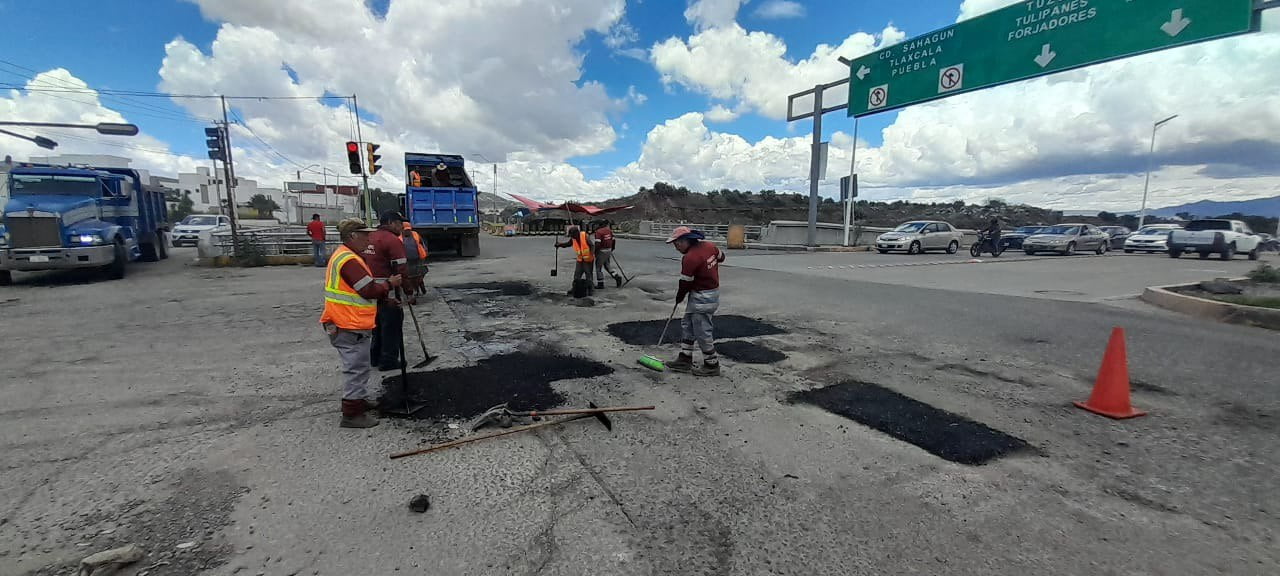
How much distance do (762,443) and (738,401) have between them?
83 centimetres

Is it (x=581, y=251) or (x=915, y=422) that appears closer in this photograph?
(x=915, y=422)

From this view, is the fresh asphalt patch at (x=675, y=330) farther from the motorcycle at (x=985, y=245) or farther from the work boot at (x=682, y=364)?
the motorcycle at (x=985, y=245)

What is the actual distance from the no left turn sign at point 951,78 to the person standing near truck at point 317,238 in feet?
62.1

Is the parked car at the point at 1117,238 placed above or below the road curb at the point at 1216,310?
above

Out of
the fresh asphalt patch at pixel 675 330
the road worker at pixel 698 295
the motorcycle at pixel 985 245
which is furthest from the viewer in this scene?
the motorcycle at pixel 985 245

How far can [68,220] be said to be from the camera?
11.5 m

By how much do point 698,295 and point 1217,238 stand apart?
2569 cm

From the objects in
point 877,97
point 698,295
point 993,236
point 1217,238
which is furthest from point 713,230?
point 698,295

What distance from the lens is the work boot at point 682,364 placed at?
530 cm

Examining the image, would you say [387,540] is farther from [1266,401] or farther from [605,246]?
[605,246]

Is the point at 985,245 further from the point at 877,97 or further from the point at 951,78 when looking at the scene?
the point at 951,78

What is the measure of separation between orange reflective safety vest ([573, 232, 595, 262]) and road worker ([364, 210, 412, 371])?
4.66 m

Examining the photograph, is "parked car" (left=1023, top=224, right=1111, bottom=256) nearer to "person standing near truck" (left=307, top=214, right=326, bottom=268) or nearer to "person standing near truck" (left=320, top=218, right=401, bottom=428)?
"person standing near truck" (left=320, top=218, right=401, bottom=428)

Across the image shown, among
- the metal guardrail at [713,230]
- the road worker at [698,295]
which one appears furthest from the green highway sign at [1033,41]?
the road worker at [698,295]
